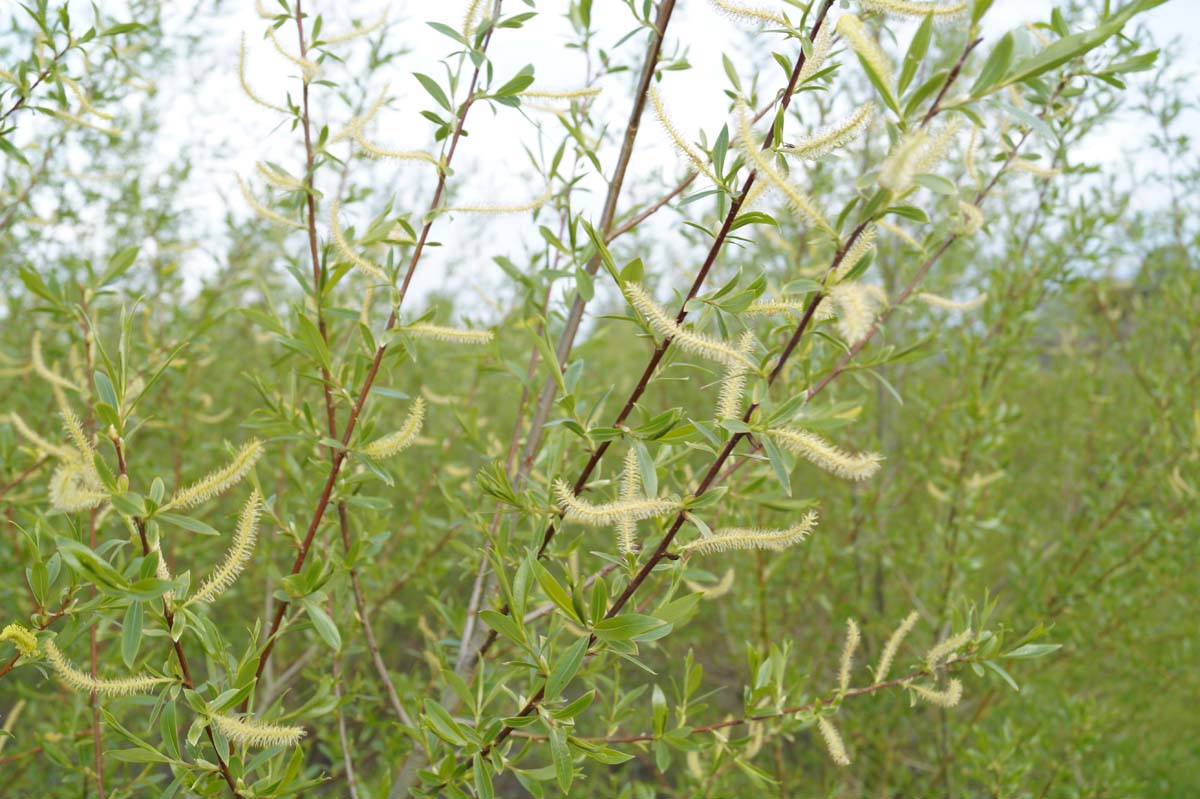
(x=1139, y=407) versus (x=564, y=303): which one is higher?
(x=564, y=303)

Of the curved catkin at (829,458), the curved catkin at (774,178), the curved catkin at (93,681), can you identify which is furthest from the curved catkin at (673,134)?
the curved catkin at (93,681)

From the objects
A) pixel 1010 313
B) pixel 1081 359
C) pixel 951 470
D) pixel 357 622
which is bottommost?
pixel 357 622

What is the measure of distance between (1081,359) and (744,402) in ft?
12.0

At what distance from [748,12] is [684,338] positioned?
355 millimetres

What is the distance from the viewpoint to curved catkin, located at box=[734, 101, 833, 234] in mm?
760

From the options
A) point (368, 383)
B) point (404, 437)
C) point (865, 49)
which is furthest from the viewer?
point (368, 383)

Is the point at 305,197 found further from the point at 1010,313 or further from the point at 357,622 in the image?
the point at 1010,313

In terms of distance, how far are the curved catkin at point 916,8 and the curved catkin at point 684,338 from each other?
1.20 ft

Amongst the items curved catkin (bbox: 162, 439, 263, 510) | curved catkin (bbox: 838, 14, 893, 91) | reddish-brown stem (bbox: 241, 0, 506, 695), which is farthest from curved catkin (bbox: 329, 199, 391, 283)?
curved catkin (bbox: 838, 14, 893, 91)

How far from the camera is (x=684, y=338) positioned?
824 mm

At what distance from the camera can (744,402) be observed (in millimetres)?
961

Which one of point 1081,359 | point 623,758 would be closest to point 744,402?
point 623,758

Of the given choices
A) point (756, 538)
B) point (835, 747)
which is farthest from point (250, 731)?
point (835, 747)

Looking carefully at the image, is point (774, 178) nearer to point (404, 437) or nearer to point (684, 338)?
point (684, 338)
